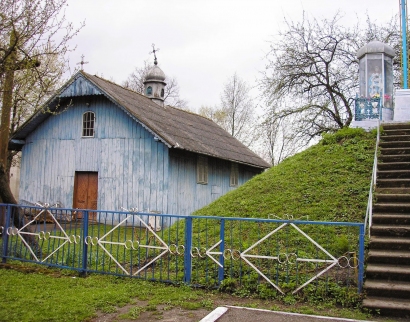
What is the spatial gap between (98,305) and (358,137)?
10.4 m

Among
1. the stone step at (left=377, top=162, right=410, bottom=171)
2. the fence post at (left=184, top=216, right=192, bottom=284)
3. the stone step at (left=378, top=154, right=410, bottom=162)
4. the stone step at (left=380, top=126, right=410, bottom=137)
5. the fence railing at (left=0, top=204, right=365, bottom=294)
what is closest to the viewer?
the fence railing at (left=0, top=204, right=365, bottom=294)

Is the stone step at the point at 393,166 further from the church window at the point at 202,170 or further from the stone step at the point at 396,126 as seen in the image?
the church window at the point at 202,170

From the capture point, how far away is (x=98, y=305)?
6113 millimetres

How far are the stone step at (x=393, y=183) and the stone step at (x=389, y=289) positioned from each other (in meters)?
3.54

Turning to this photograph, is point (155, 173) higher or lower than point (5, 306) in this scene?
higher

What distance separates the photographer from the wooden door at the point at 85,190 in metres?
17.3

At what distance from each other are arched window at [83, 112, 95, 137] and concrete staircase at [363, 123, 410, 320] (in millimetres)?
11553

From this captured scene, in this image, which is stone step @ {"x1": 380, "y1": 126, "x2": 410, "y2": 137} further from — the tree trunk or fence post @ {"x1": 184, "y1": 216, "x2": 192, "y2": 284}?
the tree trunk

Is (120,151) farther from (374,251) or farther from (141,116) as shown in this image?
(374,251)

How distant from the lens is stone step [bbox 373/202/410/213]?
26.7 feet

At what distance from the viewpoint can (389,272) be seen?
21.2 ft

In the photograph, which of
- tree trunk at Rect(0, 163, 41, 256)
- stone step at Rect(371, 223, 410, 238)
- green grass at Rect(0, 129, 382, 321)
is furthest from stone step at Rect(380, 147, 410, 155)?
tree trunk at Rect(0, 163, 41, 256)

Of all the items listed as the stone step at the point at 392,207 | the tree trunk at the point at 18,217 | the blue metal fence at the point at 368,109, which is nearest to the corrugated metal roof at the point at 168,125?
the tree trunk at the point at 18,217

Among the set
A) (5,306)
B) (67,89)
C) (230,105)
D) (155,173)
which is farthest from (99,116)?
(230,105)
